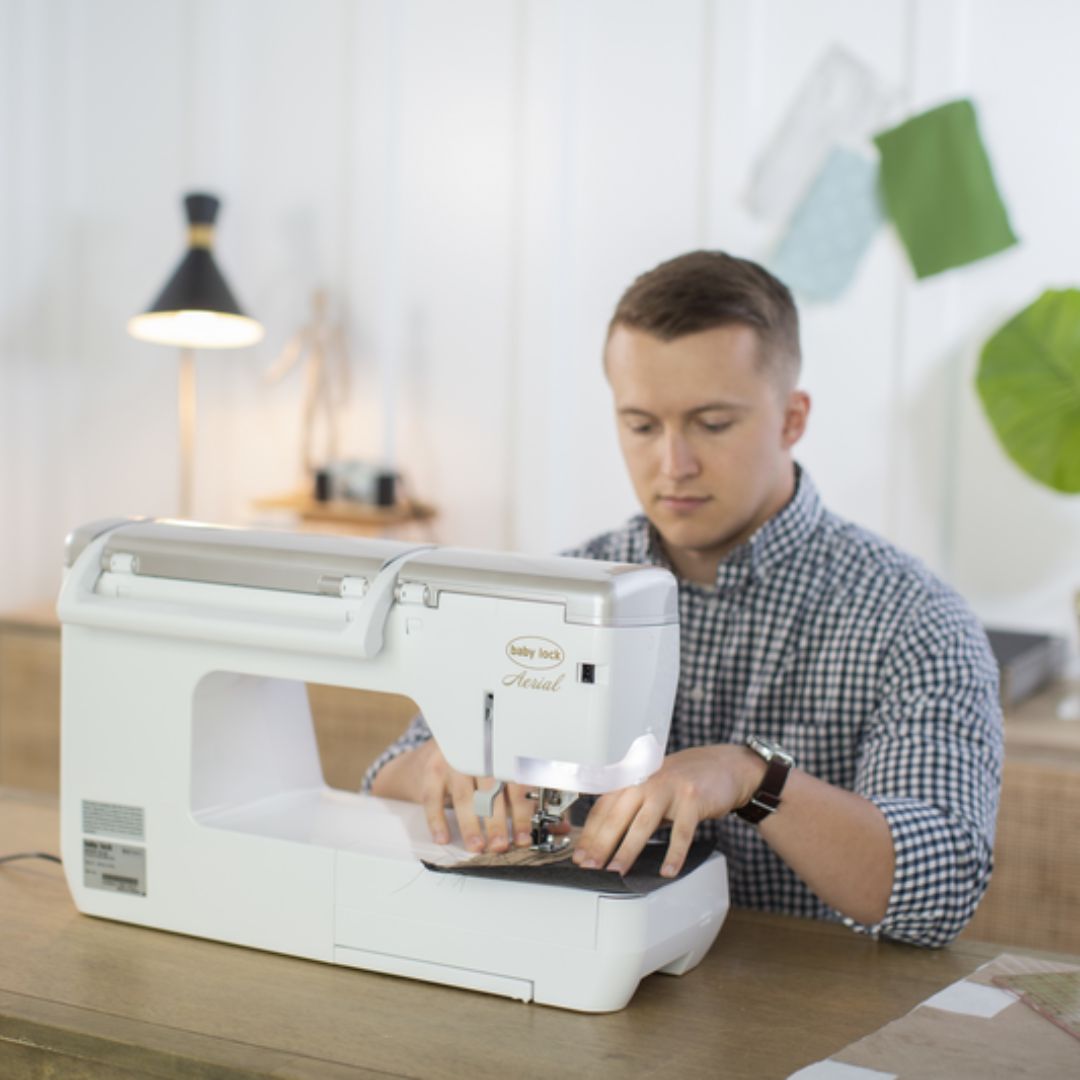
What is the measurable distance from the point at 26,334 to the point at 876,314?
218cm

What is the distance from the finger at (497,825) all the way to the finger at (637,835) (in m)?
0.12

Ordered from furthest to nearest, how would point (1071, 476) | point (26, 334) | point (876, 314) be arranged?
point (26, 334)
point (876, 314)
point (1071, 476)

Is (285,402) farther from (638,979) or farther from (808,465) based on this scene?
(638,979)

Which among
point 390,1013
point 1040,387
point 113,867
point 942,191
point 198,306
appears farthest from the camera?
point 198,306

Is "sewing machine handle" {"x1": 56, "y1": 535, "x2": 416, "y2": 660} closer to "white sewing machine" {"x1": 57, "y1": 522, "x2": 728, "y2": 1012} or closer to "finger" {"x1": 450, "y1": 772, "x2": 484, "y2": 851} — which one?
"white sewing machine" {"x1": 57, "y1": 522, "x2": 728, "y2": 1012}

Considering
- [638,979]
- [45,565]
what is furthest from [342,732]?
[638,979]

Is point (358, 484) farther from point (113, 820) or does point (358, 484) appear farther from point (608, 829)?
point (608, 829)

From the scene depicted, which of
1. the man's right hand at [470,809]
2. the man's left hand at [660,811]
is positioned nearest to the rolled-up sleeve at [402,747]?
the man's right hand at [470,809]

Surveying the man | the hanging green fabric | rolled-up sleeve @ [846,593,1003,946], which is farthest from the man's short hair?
the hanging green fabric

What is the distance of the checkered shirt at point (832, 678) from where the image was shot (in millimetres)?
1664

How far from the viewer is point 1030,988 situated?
1356 mm

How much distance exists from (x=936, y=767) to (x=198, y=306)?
2.07 metres

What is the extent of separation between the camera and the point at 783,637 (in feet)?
6.37

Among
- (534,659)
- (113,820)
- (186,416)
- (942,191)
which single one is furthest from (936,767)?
(186,416)
